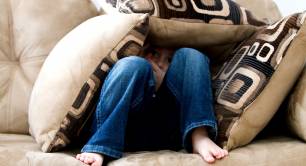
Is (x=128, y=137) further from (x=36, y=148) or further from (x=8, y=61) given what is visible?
(x=8, y=61)

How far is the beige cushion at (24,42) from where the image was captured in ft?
4.59

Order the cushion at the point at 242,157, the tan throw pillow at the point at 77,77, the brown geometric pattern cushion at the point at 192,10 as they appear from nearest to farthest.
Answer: the cushion at the point at 242,157 → the tan throw pillow at the point at 77,77 → the brown geometric pattern cushion at the point at 192,10

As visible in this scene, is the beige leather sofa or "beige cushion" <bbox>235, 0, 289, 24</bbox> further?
"beige cushion" <bbox>235, 0, 289, 24</bbox>

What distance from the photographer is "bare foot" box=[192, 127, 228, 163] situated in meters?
1.04

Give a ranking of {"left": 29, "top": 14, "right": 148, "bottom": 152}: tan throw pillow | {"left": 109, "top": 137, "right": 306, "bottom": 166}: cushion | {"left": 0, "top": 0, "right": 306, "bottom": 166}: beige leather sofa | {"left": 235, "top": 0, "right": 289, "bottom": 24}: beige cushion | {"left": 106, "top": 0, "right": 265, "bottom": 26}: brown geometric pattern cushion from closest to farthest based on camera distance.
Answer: {"left": 109, "top": 137, "right": 306, "bottom": 166}: cushion
{"left": 29, "top": 14, "right": 148, "bottom": 152}: tan throw pillow
{"left": 106, "top": 0, "right": 265, "bottom": 26}: brown geometric pattern cushion
{"left": 0, "top": 0, "right": 306, "bottom": 166}: beige leather sofa
{"left": 235, "top": 0, "right": 289, "bottom": 24}: beige cushion

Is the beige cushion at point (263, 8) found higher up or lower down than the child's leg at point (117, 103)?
higher up

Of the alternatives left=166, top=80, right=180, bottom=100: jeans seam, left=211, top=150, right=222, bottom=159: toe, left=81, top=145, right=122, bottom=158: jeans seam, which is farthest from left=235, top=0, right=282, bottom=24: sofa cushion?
left=81, top=145, right=122, bottom=158: jeans seam

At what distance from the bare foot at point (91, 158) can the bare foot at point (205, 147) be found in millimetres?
232

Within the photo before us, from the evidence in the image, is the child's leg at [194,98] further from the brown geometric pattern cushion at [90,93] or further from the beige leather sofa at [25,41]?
the beige leather sofa at [25,41]

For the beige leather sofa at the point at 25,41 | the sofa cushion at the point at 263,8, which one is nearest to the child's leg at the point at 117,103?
the beige leather sofa at the point at 25,41

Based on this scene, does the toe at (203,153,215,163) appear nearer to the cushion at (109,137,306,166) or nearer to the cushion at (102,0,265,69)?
the cushion at (109,137,306,166)

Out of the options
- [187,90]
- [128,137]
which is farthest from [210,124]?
[128,137]

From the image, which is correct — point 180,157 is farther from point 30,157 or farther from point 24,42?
point 24,42

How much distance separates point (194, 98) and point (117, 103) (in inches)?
7.5
